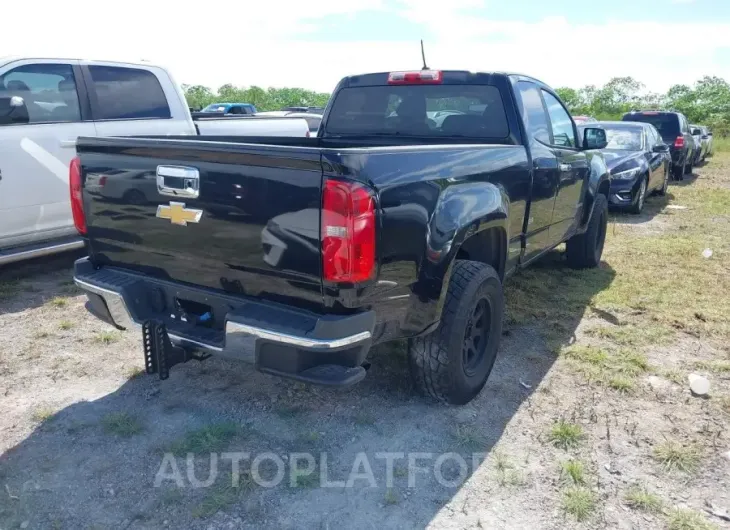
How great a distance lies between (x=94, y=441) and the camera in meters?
3.21

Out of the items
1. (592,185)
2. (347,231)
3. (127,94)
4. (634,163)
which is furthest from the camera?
(634,163)

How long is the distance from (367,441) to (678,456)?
1539mm

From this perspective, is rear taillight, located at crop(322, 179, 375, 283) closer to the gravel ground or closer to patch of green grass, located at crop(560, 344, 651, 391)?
the gravel ground

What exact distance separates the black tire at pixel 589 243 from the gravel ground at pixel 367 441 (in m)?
1.81

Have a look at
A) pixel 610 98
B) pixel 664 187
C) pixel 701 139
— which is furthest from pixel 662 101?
pixel 664 187

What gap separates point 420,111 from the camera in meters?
4.48

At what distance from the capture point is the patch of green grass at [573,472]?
2941 millimetres

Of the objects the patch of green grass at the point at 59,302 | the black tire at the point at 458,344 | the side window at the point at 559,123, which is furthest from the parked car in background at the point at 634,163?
the patch of green grass at the point at 59,302

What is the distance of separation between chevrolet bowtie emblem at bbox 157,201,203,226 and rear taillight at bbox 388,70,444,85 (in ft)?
7.07

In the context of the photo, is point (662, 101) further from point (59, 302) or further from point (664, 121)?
point (59, 302)

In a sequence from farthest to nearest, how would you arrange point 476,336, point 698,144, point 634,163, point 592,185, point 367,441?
point 698,144 → point 634,163 → point 592,185 → point 476,336 → point 367,441

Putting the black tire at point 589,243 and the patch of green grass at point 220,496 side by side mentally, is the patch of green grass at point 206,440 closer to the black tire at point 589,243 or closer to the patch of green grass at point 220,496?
the patch of green grass at point 220,496

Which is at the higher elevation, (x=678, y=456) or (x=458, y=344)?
(x=458, y=344)

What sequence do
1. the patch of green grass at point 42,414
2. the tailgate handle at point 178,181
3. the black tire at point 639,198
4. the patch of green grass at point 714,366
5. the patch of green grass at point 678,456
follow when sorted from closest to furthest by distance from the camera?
the tailgate handle at point 178,181 < the patch of green grass at point 678,456 < the patch of green grass at point 42,414 < the patch of green grass at point 714,366 < the black tire at point 639,198
